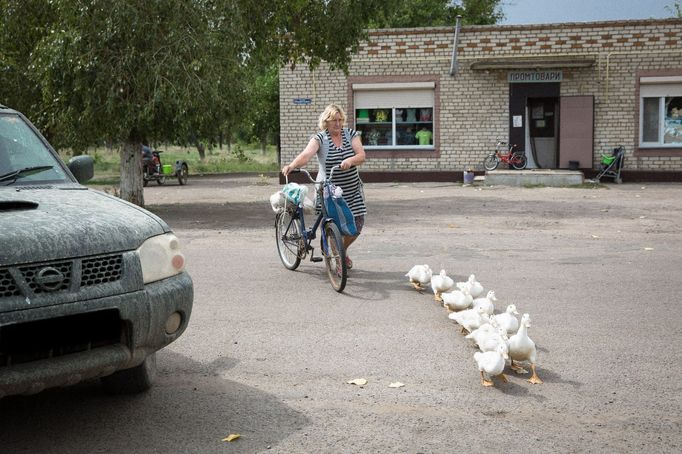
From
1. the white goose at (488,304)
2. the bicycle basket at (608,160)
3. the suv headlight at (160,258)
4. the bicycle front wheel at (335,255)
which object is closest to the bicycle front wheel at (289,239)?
the bicycle front wheel at (335,255)

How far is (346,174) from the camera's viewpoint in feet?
30.5

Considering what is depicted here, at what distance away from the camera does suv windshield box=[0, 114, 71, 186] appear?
5.14 m

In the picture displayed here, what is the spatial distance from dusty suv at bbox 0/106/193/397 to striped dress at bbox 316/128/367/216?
4.53 metres

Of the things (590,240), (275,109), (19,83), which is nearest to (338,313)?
(590,240)

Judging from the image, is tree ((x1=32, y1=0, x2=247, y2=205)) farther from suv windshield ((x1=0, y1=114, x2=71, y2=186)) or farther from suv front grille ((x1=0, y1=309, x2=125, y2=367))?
suv front grille ((x1=0, y1=309, x2=125, y2=367))

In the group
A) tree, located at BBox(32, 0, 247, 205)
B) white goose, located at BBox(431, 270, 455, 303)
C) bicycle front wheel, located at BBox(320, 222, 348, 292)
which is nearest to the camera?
white goose, located at BBox(431, 270, 455, 303)

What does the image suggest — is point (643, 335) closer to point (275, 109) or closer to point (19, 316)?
point (19, 316)

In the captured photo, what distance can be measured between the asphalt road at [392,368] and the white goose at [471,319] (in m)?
0.17

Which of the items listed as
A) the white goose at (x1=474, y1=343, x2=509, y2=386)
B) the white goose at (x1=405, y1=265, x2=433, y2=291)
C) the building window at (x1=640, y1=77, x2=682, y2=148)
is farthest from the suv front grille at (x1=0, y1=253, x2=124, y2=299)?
the building window at (x1=640, y1=77, x2=682, y2=148)

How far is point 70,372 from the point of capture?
3951 mm

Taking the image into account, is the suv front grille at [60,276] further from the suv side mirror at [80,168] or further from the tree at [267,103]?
the tree at [267,103]

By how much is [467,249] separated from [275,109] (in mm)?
33646

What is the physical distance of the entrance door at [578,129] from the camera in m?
27.4

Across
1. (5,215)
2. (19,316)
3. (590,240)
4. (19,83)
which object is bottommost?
(590,240)
